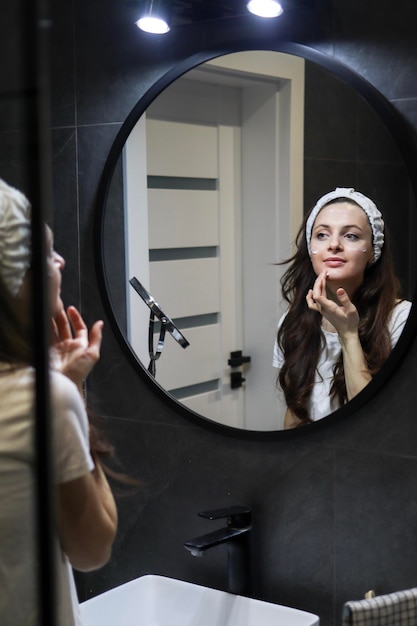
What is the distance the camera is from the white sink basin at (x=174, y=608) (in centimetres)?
128

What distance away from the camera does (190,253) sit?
1.39 metres

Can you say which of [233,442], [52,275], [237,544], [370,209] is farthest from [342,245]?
[52,275]

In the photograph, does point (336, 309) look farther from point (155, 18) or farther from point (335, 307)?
point (155, 18)

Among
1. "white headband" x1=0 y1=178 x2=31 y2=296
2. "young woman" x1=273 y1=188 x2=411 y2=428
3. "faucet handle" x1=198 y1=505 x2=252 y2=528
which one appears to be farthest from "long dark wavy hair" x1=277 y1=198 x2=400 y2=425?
"white headband" x1=0 y1=178 x2=31 y2=296

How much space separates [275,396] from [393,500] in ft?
0.80

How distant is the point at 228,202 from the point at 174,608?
0.68 m

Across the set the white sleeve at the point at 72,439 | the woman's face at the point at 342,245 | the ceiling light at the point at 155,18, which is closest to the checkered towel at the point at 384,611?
the woman's face at the point at 342,245

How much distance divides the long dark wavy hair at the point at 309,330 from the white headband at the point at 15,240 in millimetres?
1007

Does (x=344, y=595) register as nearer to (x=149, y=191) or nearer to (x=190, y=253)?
→ (x=190, y=253)

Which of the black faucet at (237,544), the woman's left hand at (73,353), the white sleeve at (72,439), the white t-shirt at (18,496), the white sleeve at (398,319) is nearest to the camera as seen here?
the white t-shirt at (18,496)

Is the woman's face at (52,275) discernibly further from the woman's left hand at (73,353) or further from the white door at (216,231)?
the white door at (216,231)

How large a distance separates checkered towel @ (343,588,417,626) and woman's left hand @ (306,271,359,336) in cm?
40

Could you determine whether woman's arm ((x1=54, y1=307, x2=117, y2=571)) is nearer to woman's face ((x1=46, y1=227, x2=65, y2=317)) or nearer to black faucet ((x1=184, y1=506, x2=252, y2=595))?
woman's face ((x1=46, y1=227, x2=65, y2=317))

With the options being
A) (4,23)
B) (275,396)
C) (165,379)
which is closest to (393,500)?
(275,396)
